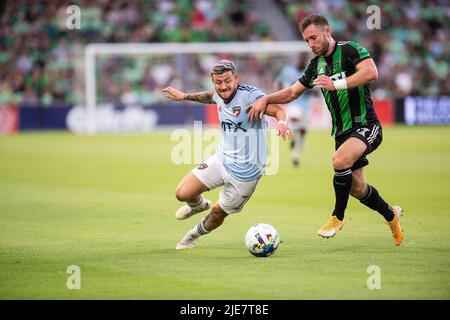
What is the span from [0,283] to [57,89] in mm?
26814

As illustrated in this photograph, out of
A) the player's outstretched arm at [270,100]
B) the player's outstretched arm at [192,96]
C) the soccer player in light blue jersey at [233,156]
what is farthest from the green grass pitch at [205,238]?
the player's outstretched arm at [192,96]

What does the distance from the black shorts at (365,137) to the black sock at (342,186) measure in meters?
0.27

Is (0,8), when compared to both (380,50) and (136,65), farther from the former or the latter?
(380,50)

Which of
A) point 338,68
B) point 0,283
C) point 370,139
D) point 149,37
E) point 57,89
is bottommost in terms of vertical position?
point 0,283

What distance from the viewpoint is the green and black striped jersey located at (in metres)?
10.1

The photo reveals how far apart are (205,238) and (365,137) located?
245 cm

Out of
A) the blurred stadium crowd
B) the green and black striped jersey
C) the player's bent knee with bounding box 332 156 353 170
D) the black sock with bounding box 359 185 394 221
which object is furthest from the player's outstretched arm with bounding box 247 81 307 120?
the blurred stadium crowd

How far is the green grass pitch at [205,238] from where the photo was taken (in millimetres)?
8172

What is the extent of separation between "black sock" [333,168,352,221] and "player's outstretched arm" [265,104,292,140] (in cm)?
95

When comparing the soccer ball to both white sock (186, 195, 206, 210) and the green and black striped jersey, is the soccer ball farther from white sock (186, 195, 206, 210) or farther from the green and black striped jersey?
the green and black striped jersey

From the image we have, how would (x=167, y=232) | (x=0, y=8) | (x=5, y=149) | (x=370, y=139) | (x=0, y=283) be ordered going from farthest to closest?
1. (x=0, y=8)
2. (x=5, y=149)
3. (x=167, y=232)
4. (x=370, y=139)
5. (x=0, y=283)

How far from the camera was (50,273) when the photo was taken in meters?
8.94

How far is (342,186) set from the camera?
1008 cm

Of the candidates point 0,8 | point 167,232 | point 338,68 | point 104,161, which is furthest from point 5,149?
point 338,68
